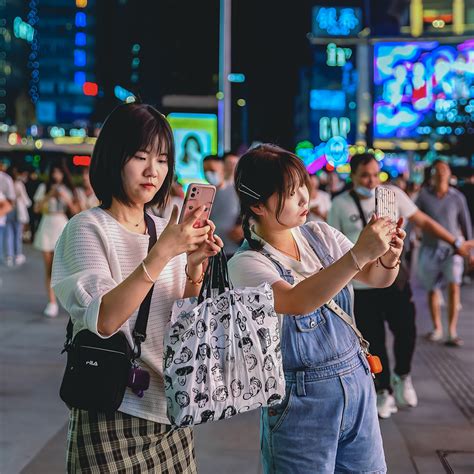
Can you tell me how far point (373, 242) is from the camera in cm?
229

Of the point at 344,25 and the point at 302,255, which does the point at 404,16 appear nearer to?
the point at 344,25

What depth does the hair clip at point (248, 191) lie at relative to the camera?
2637 millimetres

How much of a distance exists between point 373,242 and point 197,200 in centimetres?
51

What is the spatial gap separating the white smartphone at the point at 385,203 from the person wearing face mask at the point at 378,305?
350 cm

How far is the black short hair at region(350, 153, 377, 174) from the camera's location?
618 centimetres

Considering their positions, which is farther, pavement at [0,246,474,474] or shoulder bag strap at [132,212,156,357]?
pavement at [0,246,474,474]

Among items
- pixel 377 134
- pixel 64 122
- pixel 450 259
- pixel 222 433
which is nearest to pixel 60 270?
pixel 222 433

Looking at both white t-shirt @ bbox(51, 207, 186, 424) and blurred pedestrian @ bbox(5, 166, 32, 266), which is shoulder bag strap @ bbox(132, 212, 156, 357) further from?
blurred pedestrian @ bbox(5, 166, 32, 266)

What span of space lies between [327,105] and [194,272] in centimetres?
8616

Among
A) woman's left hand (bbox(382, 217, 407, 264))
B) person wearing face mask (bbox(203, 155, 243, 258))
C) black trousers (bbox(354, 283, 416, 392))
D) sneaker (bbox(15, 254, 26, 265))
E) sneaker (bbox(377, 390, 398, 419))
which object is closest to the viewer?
woman's left hand (bbox(382, 217, 407, 264))

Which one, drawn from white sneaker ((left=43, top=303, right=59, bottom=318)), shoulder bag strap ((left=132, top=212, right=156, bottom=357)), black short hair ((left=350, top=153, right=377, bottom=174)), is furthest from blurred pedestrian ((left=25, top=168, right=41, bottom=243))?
shoulder bag strap ((left=132, top=212, right=156, bottom=357))

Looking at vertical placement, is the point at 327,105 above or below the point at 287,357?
above

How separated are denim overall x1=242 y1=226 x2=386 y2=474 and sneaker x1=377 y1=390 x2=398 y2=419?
338 cm

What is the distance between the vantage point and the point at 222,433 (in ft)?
18.1
